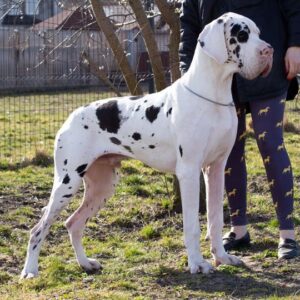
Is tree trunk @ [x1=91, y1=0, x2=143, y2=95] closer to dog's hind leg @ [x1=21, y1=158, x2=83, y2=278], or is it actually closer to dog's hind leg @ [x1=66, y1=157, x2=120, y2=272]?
dog's hind leg @ [x1=66, y1=157, x2=120, y2=272]

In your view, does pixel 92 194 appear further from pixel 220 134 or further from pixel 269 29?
pixel 269 29

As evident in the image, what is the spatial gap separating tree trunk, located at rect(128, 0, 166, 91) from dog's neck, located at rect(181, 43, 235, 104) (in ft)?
6.73

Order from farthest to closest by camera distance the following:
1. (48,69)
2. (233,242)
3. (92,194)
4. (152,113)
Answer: (48,69) < (233,242) < (92,194) < (152,113)

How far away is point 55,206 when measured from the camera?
227 inches

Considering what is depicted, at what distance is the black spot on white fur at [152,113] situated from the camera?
5496mm

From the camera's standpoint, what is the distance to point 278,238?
6566 millimetres

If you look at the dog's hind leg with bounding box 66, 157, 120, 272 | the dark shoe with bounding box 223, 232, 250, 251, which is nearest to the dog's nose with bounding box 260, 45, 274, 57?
the dog's hind leg with bounding box 66, 157, 120, 272

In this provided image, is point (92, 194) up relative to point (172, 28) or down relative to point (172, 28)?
down

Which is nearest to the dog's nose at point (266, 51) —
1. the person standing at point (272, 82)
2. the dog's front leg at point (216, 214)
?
the person standing at point (272, 82)

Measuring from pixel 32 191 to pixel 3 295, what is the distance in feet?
13.0

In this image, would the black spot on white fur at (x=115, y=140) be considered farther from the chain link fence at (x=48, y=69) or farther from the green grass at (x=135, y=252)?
the chain link fence at (x=48, y=69)

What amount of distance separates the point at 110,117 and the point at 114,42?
196 cm

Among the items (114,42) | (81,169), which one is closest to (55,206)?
(81,169)

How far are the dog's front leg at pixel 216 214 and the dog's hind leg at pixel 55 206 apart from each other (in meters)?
0.96
